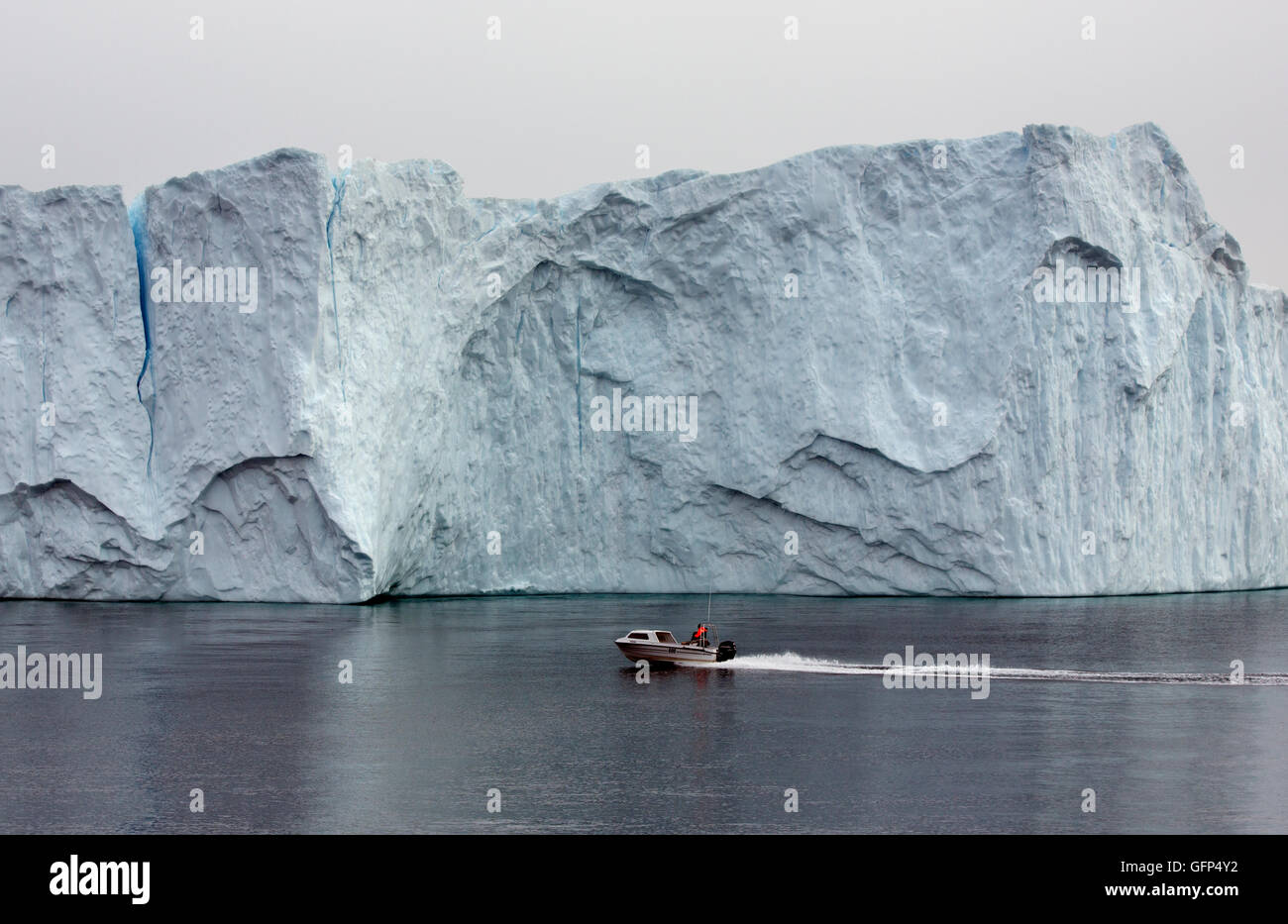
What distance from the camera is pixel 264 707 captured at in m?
14.2

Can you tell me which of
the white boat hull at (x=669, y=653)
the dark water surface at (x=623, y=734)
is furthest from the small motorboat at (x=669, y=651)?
the dark water surface at (x=623, y=734)

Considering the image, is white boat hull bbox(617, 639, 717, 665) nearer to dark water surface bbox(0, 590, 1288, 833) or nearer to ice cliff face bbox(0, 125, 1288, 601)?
dark water surface bbox(0, 590, 1288, 833)

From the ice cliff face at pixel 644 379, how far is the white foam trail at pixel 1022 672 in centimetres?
1068

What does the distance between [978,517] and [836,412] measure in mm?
3715

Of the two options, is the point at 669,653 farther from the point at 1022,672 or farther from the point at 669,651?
the point at 1022,672

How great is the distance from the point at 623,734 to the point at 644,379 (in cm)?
1897

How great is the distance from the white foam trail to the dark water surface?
0.21 ft

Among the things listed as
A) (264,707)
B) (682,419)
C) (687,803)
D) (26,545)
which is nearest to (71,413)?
(26,545)

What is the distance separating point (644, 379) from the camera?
31.5 metres

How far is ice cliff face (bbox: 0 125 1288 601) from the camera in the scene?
26391 mm

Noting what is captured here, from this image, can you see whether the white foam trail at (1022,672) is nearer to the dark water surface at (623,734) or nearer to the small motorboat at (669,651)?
the dark water surface at (623,734)

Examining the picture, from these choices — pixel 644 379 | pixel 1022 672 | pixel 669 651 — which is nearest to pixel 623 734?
pixel 669 651

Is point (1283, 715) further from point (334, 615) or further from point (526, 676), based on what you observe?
point (334, 615)

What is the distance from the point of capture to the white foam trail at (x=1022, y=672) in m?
16.8
